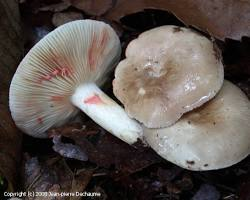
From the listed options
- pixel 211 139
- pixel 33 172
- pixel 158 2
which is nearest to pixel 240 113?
pixel 211 139

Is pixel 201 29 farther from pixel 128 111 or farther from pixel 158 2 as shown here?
pixel 128 111

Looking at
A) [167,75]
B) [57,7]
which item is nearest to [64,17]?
[57,7]

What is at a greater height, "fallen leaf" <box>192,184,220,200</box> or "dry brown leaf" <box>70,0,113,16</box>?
"dry brown leaf" <box>70,0,113,16</box>

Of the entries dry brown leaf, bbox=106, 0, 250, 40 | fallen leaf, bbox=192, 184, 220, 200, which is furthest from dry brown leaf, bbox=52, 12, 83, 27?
fallen leaf, bbox=192, 184, 220, 200

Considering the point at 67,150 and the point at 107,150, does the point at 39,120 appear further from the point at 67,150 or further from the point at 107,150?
the point at 107,150

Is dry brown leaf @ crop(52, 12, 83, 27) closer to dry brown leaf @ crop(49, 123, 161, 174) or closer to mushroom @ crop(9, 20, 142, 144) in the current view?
mushroom @ crop(9, 20, 142, 144)

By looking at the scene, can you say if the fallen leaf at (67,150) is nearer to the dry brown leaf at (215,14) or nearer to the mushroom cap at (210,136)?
the mushroom cap at (210,136)
